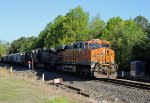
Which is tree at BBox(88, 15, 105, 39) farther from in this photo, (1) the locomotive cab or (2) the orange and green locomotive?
(1) the locomotive cab

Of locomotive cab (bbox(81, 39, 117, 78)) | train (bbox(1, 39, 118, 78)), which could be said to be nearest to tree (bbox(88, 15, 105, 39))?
train (bbox(1, 39, 118, 78))

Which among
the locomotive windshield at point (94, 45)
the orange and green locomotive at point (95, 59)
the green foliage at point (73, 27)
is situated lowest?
the orange and green locomotive at point (95, 59)

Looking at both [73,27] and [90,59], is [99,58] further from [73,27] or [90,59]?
[73,27]

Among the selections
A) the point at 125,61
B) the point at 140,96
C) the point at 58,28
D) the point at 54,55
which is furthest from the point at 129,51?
the point at 58,28

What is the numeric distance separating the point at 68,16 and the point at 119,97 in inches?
2865

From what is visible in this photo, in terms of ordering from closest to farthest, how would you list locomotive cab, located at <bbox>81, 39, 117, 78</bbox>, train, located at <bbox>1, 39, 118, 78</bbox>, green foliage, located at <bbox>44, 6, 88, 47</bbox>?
locomotive cab, located at <bbox>81, 39, 117, 78</bbox>
train, located at <bbox>1, 39, 118, 78</bbox>
green foliage, located at <bbox>44, 6, 88, 47</bbox>

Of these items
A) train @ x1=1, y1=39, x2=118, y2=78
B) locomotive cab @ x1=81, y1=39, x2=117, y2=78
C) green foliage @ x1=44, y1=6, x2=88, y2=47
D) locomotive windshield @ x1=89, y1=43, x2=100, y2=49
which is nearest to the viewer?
locomotive cab @ x1=81, y1=39, x2=117, y2=78

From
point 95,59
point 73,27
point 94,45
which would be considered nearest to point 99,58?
point 95,59

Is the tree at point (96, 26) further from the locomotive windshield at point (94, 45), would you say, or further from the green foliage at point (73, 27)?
the locomotive windshield at point (94, 45)

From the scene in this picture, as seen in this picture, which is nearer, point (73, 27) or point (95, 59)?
point (95, 59)

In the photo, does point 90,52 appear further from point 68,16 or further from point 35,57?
point 68,16

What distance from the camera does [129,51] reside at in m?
47.5

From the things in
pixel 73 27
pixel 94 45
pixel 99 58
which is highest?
pixel 73 27

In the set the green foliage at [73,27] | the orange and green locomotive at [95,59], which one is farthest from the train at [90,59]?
the green foliage at [73,27]
